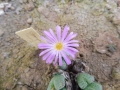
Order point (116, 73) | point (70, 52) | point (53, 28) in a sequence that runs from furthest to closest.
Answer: point (53, 28), point (116, 73), point (70, 52)

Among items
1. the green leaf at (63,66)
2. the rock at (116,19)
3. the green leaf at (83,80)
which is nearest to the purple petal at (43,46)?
the green leaf at (63,66)

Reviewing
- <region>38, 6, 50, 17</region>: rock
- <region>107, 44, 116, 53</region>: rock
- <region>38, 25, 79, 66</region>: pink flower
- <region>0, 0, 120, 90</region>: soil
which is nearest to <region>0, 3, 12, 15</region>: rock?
<region>0, 0, 120, 90</region>: soil

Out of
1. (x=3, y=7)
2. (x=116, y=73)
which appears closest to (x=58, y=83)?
(x=116, y=73)

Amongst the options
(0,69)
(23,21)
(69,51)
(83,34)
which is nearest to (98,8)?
(83,34)

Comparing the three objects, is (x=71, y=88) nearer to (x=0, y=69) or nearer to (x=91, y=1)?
(x=0, y=69)

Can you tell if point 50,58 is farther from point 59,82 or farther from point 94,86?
point 94,86

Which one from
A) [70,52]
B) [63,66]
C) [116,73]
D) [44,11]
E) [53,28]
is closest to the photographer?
[70,52]

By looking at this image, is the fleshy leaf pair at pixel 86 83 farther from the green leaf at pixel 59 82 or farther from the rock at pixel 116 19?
the rock at pixel 116 19

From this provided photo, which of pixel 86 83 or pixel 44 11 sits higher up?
pixel 44 11

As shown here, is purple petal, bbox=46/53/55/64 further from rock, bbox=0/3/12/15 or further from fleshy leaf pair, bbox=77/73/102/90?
rock, bbox=0/3/12/15
